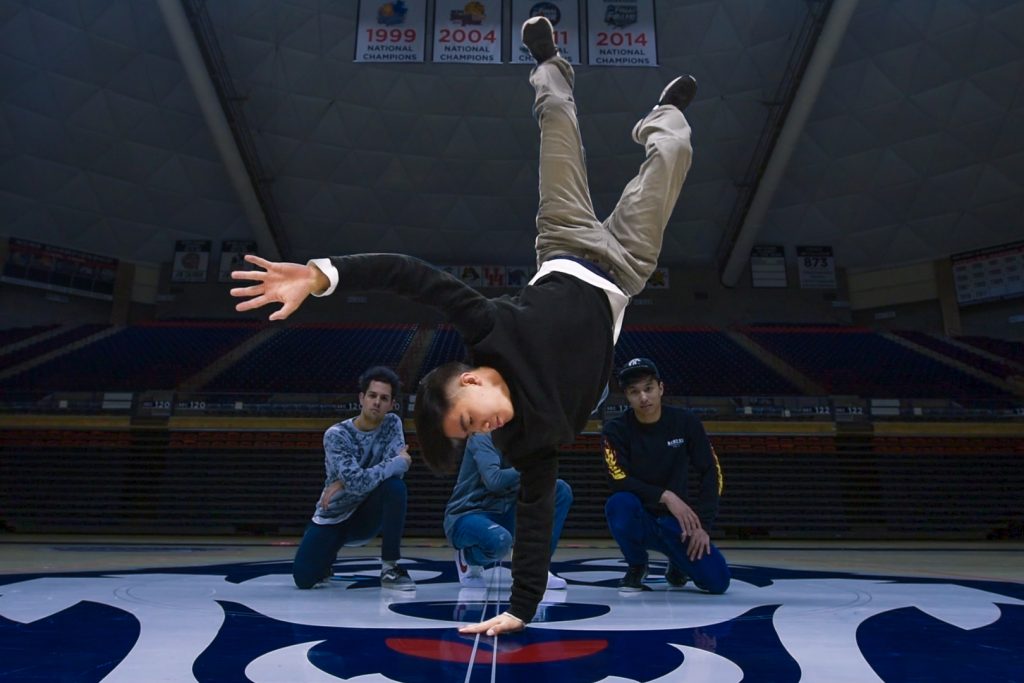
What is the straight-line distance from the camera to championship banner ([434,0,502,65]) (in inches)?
520

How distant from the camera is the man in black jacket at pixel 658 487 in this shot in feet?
12.3

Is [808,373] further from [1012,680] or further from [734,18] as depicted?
[1012,680]

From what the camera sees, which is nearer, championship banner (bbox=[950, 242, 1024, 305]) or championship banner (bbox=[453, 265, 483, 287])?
championship banner (bbox=[950, 242, 1024, 305])

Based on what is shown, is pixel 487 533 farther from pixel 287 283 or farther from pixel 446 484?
pixel 446 484

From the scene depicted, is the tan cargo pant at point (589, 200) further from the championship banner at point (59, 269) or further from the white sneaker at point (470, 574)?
the championship banner at point (59, 269)

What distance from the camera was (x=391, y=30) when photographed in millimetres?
13281

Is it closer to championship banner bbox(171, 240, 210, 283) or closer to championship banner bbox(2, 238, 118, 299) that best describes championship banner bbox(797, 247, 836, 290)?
championship banner bbox(171, 240, 210, 283)

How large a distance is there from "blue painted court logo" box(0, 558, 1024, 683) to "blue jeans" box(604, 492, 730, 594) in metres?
0.13

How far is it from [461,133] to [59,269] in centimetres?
1173

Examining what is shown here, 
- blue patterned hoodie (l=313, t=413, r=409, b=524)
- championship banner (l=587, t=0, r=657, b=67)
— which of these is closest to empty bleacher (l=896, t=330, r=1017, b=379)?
championship banner (l=587, t=0, r=657, b=67)

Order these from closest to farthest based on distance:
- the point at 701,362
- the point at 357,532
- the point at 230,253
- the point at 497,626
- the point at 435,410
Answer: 1. the point at 435,410
2. the point at 497,626
3. the point at 357,532
4. the point at 701,362
5. the point at 230,253

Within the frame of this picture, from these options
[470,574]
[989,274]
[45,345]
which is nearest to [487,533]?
[470,574]

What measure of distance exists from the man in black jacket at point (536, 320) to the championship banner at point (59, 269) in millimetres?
19808

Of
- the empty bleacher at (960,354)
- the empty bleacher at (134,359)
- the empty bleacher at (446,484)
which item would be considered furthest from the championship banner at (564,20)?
the empty bleacher at (960,354)
